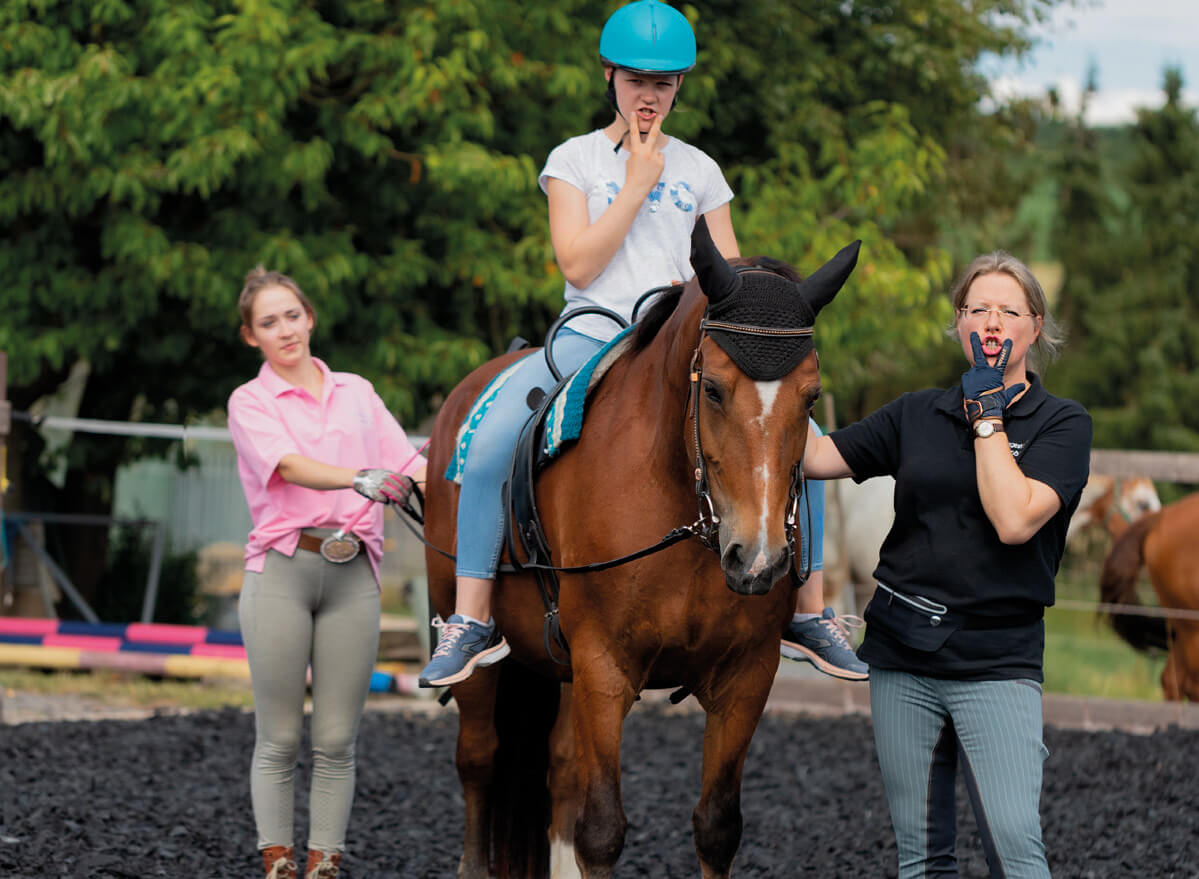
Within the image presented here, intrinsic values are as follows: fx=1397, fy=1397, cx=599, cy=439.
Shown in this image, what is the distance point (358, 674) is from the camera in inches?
188

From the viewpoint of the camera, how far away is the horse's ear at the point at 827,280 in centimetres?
324

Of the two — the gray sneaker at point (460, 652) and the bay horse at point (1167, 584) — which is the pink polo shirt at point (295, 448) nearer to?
the gray sneaker at point (460, 652)

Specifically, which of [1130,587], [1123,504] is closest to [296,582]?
[1130,587]

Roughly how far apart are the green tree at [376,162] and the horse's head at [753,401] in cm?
637

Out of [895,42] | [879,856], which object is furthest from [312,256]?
[879,856]

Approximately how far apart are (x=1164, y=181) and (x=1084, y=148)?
3925 millimetres

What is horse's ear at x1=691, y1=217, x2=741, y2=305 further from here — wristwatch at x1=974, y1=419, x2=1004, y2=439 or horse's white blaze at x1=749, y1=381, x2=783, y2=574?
wristwatch at x1=974, y1=419, x2=1004, y2=439

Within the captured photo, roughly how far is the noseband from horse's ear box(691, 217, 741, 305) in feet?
0.24

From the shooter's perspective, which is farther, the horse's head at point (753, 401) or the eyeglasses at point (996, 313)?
the eyeglasses at point (996, 313)

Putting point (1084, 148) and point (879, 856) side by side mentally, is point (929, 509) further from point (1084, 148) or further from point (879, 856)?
point (1084, 148)

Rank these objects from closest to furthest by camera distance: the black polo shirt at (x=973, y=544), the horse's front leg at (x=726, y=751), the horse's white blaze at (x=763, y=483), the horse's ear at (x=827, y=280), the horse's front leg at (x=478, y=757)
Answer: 1. the horse's white blaze at (x=763, y=483)
2. the horse's ear at (x=827, y=280)
3. the black polo shirt at (x=973, y=544)
4. the horse's front leg at (x=726, y=751)
5. the horse's front leg at (x=478, y=757)

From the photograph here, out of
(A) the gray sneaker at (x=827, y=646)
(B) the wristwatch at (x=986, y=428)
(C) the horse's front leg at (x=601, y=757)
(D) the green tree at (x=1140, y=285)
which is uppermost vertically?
(D) the green tree at (x=1140, y=285)

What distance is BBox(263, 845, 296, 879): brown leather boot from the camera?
4652 mm

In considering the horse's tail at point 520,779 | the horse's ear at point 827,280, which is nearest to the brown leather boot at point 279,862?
the horse's tail at point 520,779
